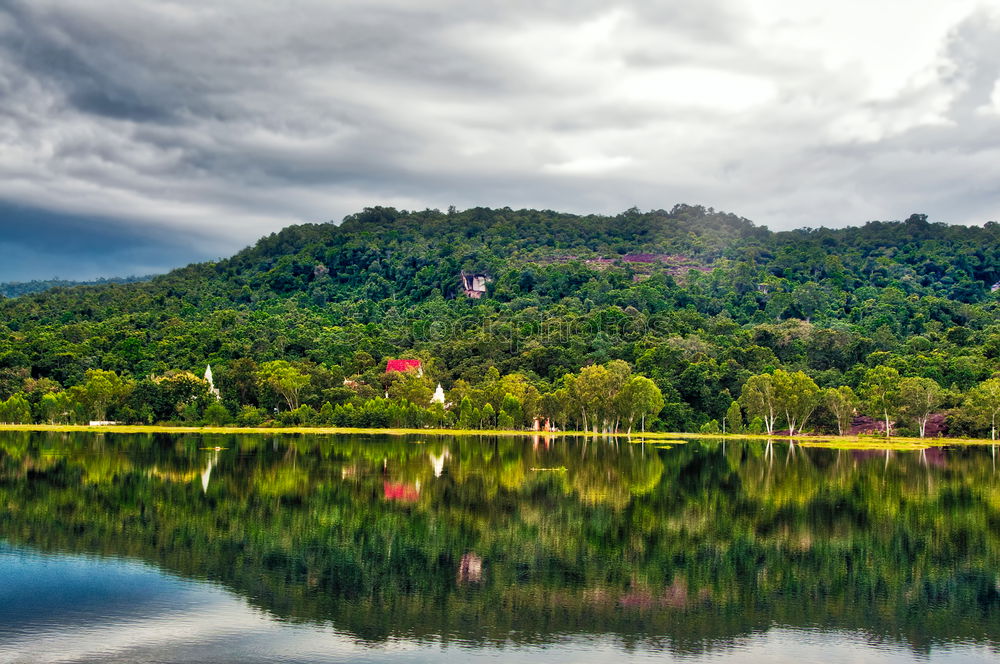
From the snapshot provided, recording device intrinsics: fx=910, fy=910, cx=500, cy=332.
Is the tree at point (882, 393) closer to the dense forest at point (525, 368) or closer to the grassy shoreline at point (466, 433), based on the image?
the dense forest at point (525, 368)

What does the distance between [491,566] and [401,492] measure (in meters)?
18.2

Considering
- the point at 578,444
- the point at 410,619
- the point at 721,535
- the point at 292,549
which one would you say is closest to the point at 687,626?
the point at 410,619

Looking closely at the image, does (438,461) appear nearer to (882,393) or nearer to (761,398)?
(761,398)

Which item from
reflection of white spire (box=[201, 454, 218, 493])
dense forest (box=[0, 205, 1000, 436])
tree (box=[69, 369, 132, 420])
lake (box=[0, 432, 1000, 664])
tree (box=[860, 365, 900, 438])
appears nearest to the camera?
lake (box=[0, 432, 1000, 664])

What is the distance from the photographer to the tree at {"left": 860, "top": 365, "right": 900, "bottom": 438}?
102375 mm

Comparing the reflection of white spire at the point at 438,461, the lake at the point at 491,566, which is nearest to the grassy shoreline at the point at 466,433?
the reflection of white spire at the point at 438,461

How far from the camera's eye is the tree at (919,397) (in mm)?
100750

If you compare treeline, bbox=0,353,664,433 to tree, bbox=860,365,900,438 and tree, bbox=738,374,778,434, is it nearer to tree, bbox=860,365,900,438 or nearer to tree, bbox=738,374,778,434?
tree, bbox=738,374,778,434

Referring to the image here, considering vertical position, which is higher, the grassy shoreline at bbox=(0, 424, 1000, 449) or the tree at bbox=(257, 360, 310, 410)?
the tree at bbox=(257, 360, 310, 410)

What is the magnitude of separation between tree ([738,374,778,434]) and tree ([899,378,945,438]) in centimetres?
1376

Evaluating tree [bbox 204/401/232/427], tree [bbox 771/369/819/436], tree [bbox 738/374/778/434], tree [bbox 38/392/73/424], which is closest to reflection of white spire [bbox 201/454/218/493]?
tree [bbox 204/401/232/427]

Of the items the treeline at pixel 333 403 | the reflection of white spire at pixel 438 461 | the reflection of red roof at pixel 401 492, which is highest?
the treeline at pixel 333 403

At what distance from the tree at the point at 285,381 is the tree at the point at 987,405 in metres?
80.1

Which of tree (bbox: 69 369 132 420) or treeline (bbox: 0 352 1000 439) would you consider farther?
tree (bbox: 69 369 132 420)
